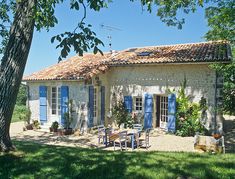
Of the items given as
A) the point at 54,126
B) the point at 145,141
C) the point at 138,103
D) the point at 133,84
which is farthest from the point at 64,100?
the point at 145,141

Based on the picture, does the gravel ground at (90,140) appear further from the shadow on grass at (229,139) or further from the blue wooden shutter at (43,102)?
the shadow on grass at (229,139)

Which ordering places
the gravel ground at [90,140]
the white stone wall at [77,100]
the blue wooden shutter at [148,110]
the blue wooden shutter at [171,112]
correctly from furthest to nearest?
1. the blue wooden shutter at [148,110]
2. the white stone wall at [77,100]
3. the blue wooden shutter at [171,112]
4. the gravel ground at [90,140]

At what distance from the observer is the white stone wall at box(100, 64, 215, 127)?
45.3 ft

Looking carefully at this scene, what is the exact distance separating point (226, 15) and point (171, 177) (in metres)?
7.57

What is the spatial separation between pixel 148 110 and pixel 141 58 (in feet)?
10.4

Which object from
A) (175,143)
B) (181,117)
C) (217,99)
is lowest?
(175,143)

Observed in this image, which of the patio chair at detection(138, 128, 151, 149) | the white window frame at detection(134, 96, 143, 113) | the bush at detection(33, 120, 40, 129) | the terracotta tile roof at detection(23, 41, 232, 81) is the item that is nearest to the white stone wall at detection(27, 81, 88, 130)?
the terracotta tile roof at detection(23, 41, 232, 81)

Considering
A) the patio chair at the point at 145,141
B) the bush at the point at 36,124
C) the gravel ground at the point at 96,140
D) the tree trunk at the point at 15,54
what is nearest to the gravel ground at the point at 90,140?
the gravel ground at the point at 96,140

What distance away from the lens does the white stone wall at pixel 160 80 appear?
1382 cm

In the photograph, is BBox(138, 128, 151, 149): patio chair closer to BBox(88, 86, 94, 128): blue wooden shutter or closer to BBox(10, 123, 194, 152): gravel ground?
BBox(10, 123, 194, 152): gravel ground

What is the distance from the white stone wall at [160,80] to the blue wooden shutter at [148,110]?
1.24 feet

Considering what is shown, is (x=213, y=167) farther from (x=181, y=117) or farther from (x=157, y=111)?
(x=157, y=111)

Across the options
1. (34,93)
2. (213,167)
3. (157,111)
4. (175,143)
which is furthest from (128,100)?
(213,167)

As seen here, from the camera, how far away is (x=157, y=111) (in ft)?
52.3
